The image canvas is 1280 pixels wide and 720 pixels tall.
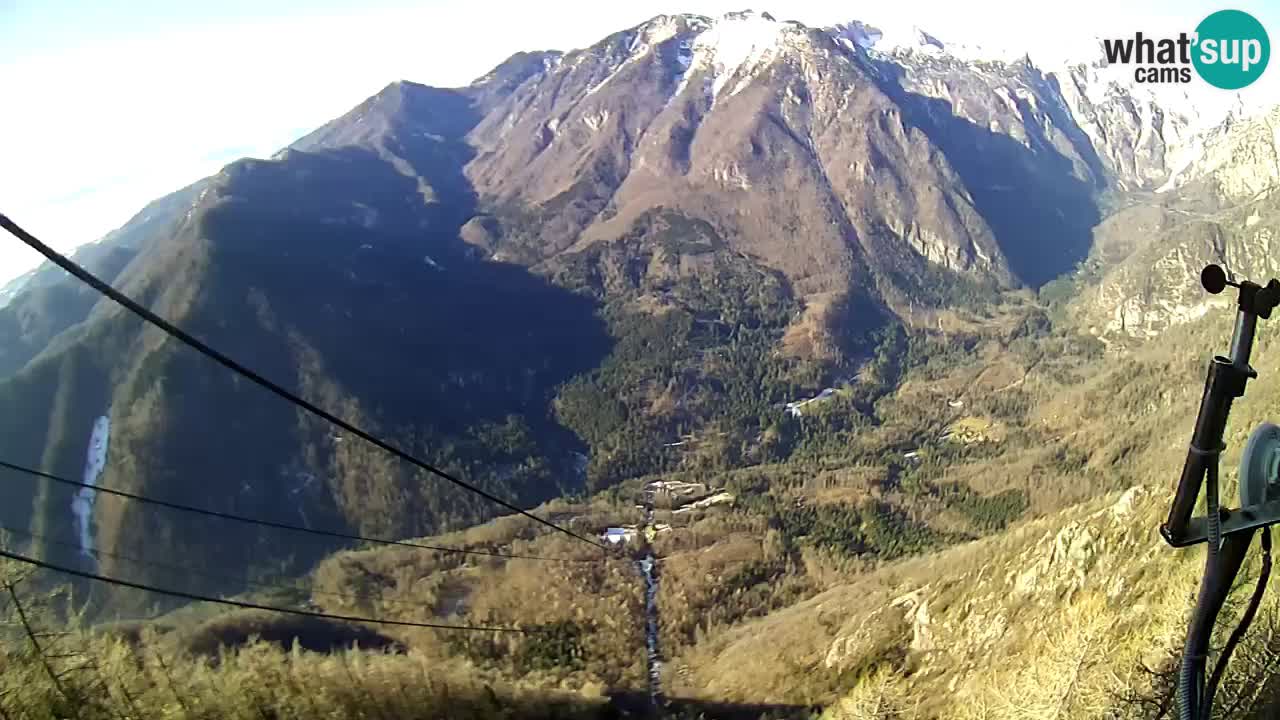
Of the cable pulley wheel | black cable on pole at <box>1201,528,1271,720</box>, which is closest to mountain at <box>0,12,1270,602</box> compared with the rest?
black cable on pole at <box>1201,528,1271,720</box>

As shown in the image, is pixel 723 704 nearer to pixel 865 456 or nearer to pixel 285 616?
pixel 285 616

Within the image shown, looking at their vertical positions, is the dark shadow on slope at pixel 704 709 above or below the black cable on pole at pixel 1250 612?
below

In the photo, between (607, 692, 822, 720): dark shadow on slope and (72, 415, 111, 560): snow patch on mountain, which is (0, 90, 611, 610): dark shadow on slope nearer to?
(72, 415, 111, 560): snow patch on mountain

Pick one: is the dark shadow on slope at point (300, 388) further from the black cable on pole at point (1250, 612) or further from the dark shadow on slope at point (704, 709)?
the black cable on pole at point (1250, 612)

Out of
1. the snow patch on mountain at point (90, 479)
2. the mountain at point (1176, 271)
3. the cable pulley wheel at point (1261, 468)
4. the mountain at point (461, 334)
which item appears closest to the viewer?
the cable pulley wheel at point (1261, 468)

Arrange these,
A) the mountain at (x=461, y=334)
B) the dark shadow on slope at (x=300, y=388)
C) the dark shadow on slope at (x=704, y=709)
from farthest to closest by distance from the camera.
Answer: the mountain at (x=461, y=334)
the dark shadow on slope at (x=300, y=388)
the dark shadow on slope at (x=704, y=709)

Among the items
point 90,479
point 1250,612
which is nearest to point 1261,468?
point 1250,612

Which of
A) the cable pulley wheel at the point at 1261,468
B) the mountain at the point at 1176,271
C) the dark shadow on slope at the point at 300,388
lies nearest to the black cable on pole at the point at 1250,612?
the cable pulley wheel at the point at 1261,468

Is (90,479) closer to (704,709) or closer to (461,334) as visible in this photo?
(461,334)

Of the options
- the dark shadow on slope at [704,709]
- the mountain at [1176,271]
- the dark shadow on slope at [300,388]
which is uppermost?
the dark shadow on slope at [300,388]

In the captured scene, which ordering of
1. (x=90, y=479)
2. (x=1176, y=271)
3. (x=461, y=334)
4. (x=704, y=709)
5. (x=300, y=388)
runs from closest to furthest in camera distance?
(x=704, y=709), (x=90, y=479), (x=300, y=388), (x=461, y=334), (x=1176, y=271)

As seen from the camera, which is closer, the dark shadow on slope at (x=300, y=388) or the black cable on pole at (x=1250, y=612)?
the black cable on pole at (x=1250, y=612)

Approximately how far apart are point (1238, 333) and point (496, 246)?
576 ft

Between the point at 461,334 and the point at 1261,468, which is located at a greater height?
the point at 1261,468
